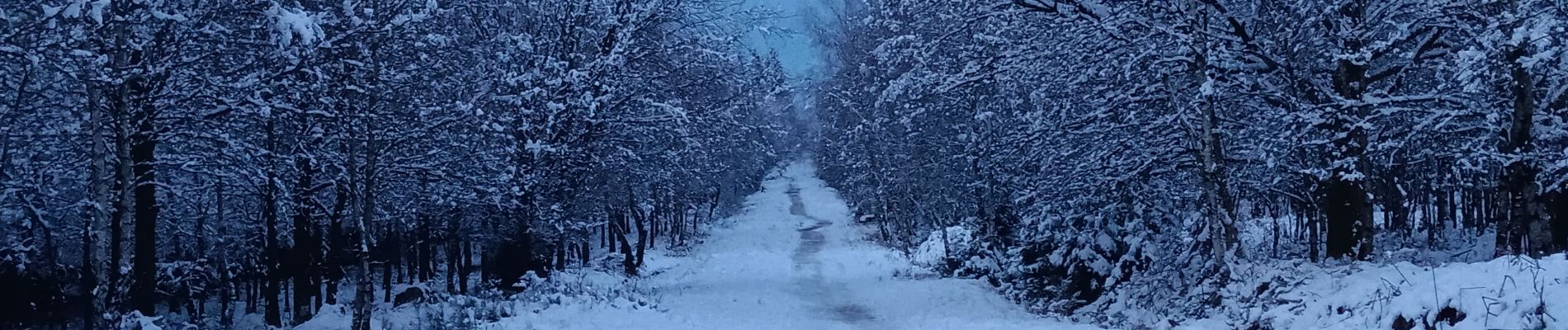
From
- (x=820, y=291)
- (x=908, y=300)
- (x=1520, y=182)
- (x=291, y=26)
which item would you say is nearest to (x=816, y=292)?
(x=820, y=291)

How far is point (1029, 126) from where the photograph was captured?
15719mm

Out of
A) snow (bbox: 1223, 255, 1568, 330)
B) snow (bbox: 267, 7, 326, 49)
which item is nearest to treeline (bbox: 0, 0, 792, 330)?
snow (bbox: 267, 7, 326, 49)

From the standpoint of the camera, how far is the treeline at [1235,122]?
1139 centimetres

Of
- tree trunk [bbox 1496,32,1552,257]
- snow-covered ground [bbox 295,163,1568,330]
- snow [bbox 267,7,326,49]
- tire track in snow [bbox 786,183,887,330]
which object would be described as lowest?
tire track in snow [bbox 786,183,887,330]

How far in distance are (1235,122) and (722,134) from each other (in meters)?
13.4

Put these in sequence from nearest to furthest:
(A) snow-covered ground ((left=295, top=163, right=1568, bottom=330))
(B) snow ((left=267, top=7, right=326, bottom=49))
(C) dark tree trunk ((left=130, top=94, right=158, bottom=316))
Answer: (A) snow-covered ground ((left=295, top=163, right=1568, bottom=330)) → (B) snow ((left=267, top=7, right=326, bottom=49)) → (C) dark tree trunk ((left=130, top=94, right=158, bottom=316))

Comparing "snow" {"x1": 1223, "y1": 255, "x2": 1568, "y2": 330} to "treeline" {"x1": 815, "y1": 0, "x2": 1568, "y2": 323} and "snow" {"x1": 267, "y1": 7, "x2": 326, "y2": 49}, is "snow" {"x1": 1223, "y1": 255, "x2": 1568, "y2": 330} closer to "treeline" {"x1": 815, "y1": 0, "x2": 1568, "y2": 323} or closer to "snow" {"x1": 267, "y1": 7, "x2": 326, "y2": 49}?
"treeline" {"x1": 815, "y1": 0, "x2": 1568, "y2": 323}

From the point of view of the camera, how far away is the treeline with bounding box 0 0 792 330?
1132cm

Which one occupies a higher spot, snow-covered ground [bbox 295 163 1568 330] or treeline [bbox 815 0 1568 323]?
treeline [bbox 815 0 1568 323]

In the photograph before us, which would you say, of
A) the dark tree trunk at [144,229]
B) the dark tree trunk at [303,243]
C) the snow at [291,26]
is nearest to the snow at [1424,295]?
the snow at [291,26]

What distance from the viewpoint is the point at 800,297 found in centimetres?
1905

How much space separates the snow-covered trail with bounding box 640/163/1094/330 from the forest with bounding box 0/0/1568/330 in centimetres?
21

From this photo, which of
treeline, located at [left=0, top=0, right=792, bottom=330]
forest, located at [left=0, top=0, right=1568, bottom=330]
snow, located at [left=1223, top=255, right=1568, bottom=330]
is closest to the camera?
snow, located at [left=1223, top=255, right=1568, bottom=330]

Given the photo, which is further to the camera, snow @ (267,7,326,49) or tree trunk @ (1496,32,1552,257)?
tree trunk @ (1496,32,1552,257)
